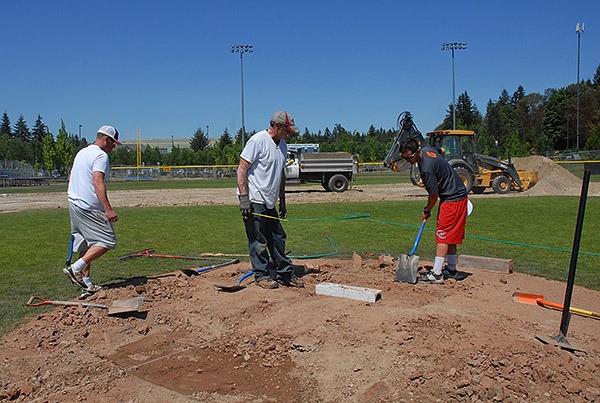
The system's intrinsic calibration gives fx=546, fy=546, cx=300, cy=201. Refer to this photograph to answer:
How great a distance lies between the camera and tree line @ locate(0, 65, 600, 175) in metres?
65.5

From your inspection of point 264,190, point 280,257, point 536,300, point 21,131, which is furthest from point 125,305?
point 21,131

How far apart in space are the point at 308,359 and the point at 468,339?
53.0 inches

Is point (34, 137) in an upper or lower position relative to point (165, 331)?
upper

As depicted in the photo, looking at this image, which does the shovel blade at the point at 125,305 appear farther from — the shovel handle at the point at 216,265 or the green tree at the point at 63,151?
the green tree at the point at 63,151

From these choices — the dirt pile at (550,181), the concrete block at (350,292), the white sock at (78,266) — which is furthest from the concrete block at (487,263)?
the dirt pile at (550,181)

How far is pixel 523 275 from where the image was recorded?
7.46 m

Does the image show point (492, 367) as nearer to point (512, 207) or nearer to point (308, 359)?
point (308, 359)

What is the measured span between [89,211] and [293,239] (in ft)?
17.7

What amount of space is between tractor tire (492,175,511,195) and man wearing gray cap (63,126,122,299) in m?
21.5

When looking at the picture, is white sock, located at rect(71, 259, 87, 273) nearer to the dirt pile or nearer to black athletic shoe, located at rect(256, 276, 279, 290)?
black athletic shoe, located at rect(256, 276, 279, 290)

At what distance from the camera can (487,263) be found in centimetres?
774

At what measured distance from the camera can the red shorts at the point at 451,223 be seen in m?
6.74

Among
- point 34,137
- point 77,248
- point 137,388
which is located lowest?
point 137,388

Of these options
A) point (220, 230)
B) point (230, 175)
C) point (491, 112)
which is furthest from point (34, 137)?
point (220, 230)
